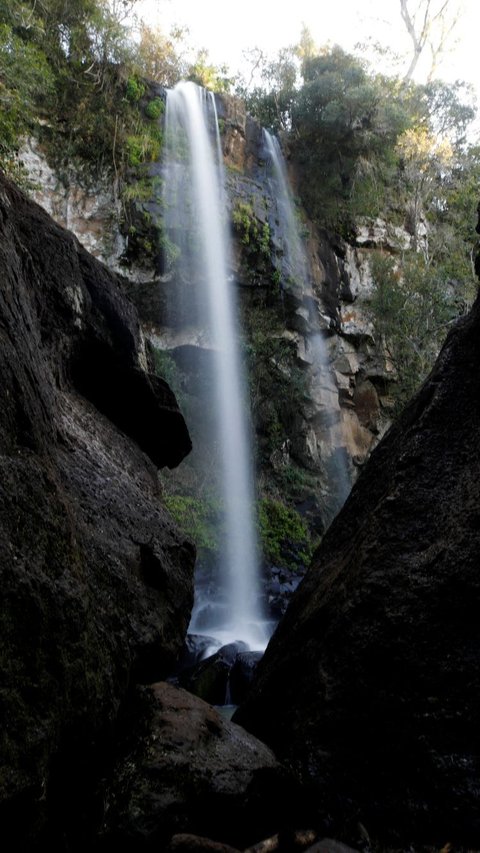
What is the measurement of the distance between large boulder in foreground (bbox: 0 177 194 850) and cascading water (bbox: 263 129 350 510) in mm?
12361

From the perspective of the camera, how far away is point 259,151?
66.5 feet

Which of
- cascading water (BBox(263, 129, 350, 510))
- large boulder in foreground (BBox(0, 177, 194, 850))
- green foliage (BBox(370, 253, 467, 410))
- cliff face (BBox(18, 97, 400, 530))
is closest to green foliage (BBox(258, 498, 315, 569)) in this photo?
cliff face (BBox(18, 97, 400, 530))

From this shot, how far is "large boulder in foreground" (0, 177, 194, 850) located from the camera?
222cm

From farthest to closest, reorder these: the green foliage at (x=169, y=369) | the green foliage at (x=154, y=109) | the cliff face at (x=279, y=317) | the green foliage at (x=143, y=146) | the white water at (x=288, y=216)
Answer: the white water at (x=288, y=216), the green foliage at (x=154, y=109), the green foliage at (x=143, y=146), the green foliage at (x=169, y=369), the cliff face at (x=279, y=317)

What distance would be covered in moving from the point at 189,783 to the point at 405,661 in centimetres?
124

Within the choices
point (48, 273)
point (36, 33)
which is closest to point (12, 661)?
point (48, 273)

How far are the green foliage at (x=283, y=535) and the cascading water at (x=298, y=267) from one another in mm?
1722

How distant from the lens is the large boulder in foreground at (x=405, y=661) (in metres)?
2.77

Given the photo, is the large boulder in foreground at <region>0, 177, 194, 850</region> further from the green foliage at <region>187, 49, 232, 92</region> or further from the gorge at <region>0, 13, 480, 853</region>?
the green foliage at <region>187, 49, 232, 92</region>

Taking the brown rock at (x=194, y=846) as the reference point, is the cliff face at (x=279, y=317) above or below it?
above

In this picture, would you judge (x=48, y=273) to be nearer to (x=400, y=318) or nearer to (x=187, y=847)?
(x=187, y=847)

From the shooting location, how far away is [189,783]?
2756 mm

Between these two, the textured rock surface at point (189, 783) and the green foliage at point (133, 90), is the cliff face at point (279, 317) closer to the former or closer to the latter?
the green foliage at point (133, 90)

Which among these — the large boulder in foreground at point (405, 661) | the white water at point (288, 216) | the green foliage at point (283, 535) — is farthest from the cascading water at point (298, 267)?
the large boulder in foreground at point (405, 661)
